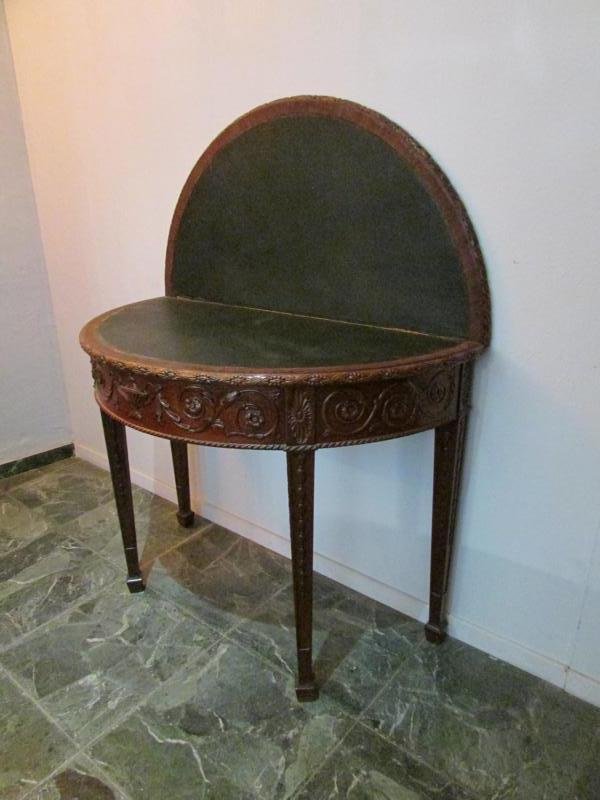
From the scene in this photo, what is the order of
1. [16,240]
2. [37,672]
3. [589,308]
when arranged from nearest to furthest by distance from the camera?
[589,308]
[37,672]
[16,240]

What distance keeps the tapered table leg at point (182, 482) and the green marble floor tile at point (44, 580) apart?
0.30 m

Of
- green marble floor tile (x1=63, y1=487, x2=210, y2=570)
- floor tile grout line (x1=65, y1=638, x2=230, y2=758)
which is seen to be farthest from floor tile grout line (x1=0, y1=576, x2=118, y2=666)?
floor tile grout line (x1=65, y1=638, x2=230, y2=758)

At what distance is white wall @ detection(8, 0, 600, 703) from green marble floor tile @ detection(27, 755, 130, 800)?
2.63 feet

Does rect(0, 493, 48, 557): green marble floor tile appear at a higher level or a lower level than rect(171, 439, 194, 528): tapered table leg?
lower

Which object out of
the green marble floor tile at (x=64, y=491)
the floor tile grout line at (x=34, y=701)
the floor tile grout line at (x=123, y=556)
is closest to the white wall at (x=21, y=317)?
the green marble floor tile at (x=64, y=491)

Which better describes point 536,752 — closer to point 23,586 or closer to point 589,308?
point 589,308

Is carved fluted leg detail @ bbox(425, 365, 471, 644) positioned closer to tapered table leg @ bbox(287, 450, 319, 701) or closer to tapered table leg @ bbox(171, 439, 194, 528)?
tapered table leg @ bbox(287, 450, 319, 701)

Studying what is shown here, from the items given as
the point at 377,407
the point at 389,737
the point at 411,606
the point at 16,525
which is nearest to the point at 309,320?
the point at 377,407

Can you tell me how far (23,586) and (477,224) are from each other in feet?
5.41

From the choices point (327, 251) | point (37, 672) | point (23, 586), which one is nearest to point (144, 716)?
point (37, 672)

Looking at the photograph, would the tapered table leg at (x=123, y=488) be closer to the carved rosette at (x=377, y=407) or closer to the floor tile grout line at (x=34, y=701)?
the floor tile grout line at (x=34, y=701)

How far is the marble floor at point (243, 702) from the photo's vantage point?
3.59ft

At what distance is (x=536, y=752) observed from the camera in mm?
1142

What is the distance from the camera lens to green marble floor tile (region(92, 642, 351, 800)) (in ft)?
3.58
